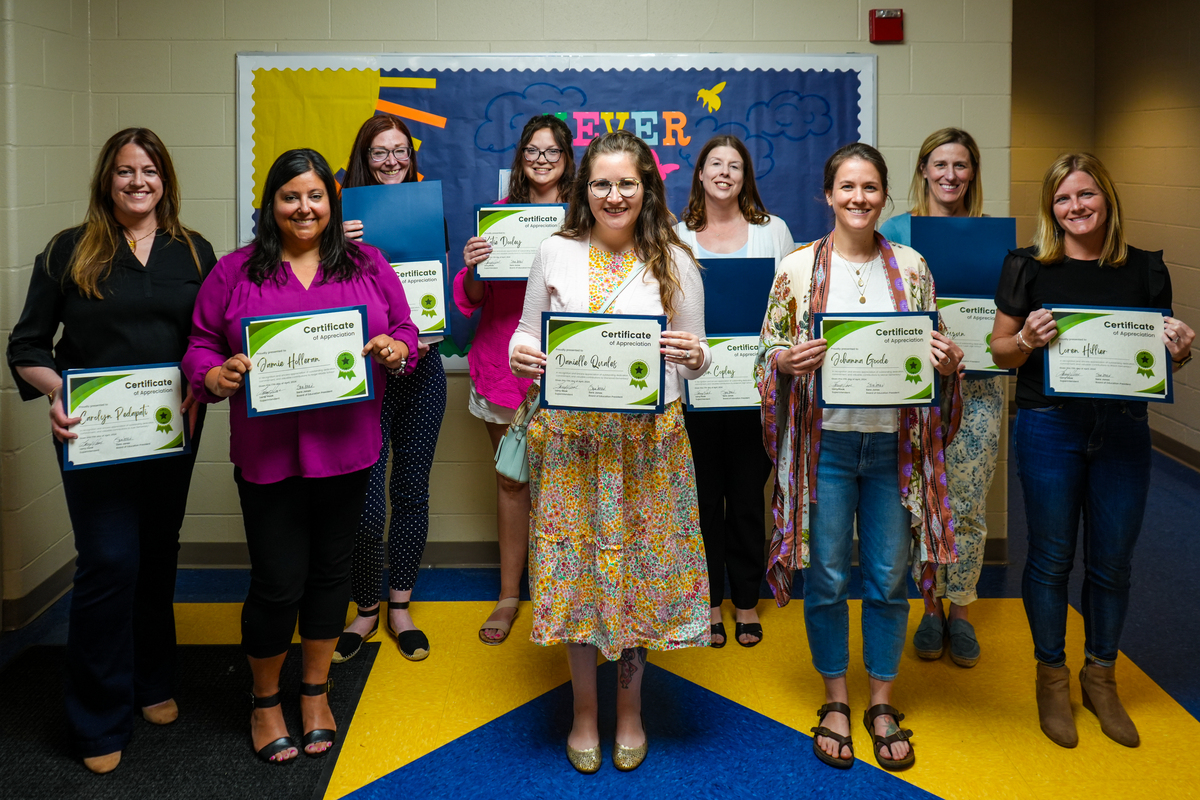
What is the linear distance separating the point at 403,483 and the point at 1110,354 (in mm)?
2143

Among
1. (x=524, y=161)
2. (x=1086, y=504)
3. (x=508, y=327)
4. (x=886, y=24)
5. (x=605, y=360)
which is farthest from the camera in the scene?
(x=886, y=24)

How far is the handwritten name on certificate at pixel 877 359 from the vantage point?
2299 millimetres

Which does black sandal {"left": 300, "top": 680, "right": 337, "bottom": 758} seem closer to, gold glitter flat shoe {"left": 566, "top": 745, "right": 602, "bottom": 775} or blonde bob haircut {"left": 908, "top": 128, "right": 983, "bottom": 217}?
gold glitter flat shoe {"left": 566, "top": 745, "right": 602, "bottom": 775}

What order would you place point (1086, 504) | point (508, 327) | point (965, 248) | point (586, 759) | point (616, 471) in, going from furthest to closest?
point (508, 327)
point (965, 248)
point (1086, 504)
point (586, 759)
point (616, 471)

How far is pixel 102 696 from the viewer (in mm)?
2498

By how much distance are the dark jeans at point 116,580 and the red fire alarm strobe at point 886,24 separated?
2.90m

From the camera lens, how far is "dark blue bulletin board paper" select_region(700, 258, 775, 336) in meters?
2.99

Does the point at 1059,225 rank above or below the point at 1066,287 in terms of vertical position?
above

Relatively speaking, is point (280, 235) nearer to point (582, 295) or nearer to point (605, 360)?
point (582, 295)

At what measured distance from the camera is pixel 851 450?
2.43 metres

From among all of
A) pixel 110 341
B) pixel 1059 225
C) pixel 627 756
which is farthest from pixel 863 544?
pixel 110 341

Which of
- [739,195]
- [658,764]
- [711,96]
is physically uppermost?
[711,96]

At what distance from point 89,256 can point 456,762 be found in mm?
1609

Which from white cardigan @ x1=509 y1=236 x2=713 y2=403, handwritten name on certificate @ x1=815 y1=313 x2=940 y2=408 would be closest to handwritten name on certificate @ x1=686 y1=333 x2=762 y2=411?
white cardigan @ x1=509 y1=236 x2=713 y2=403
